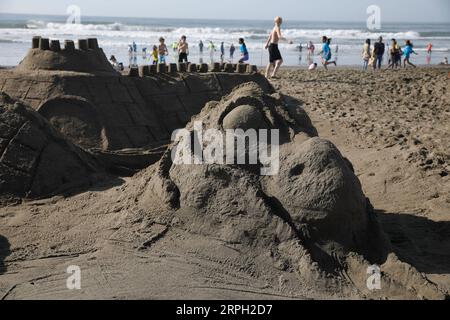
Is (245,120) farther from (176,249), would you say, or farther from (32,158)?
(32,158)

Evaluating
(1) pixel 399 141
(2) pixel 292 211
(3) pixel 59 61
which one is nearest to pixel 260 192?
(2) pixel 292 211

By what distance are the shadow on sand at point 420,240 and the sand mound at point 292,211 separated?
0.36 meters

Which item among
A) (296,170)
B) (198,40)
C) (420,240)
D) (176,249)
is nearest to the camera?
(176,249)

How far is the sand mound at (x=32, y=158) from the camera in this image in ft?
16.7

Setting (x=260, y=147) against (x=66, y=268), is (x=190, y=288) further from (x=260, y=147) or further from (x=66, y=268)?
(x=260, y=147)

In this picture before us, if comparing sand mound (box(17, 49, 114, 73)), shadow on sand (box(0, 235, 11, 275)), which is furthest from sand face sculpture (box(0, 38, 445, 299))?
sand mound (box(17, 49, 114, 73))

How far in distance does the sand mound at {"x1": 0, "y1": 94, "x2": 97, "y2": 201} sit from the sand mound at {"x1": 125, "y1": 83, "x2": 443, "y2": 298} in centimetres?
111

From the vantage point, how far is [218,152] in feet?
14.5

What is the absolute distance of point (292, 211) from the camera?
4199 millimetres

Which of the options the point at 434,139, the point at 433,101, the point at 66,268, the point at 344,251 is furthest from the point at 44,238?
the point at 433,101

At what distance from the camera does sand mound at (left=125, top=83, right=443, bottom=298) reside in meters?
4.05

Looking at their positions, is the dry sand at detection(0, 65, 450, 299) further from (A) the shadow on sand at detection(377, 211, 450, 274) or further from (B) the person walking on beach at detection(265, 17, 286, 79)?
(B) the person walking on beach at detection(265, 17, 286, 79)

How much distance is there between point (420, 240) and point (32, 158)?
3166 millimetres

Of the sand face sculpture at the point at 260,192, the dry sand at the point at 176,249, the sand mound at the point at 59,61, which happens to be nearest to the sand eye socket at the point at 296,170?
the sand face sculpture at the point at 260,192
